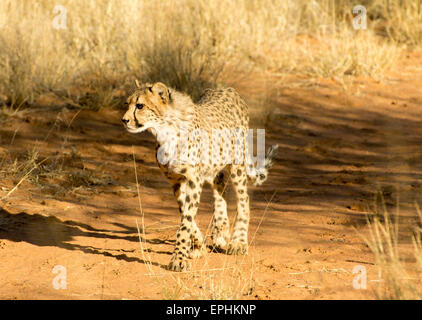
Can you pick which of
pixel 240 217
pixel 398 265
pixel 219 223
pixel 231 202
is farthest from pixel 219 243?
pixel 398 265

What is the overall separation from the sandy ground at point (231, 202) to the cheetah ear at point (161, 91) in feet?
3.00

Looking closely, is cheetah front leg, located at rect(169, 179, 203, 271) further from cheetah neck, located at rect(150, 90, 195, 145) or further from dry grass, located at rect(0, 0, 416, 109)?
dry grass, located at rect(0, 0, 416, 109)

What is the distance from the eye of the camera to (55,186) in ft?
22.1

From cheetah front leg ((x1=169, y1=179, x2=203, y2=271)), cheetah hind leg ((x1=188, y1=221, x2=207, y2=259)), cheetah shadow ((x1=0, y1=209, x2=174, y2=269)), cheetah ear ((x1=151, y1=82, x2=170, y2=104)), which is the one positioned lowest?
cheetah shadow ((x1=0, y1=209, x2=174, y2=269))

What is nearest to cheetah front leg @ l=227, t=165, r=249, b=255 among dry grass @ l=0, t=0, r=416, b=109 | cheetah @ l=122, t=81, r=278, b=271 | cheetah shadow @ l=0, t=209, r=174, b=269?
cheetah @ l=122, t=81, r=278, b=271

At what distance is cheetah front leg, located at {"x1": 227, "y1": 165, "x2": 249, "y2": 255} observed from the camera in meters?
5.10

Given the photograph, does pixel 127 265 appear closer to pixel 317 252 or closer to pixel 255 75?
pixel 317 252

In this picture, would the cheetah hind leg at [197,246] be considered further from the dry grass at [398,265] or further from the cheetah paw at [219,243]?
the dry grass at [398,265]

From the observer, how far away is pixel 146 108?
4691 millimetres

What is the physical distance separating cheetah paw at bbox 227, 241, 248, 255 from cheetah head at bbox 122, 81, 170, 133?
1070 mm

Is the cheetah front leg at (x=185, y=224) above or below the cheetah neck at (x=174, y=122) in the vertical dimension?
below

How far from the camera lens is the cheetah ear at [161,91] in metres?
4.70

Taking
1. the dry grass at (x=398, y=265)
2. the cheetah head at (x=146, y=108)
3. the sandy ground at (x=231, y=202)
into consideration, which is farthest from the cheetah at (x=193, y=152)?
the dry grass at (x=398, y=265)

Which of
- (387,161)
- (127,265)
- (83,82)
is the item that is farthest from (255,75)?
(127,265)
